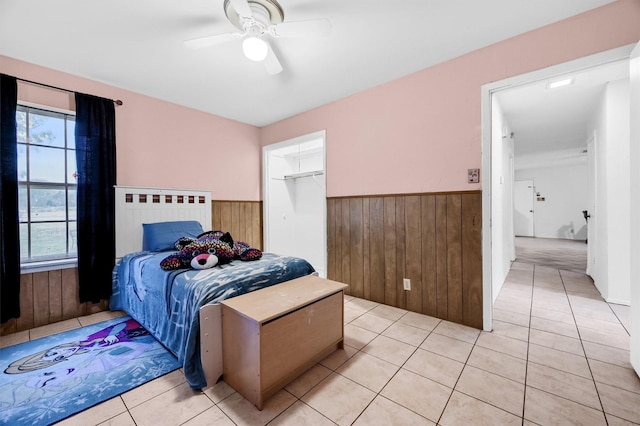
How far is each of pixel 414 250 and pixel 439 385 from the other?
1.34 meters

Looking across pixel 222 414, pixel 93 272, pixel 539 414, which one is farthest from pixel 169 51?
pixel 539 414

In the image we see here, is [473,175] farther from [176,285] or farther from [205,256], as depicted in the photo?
[176,285]

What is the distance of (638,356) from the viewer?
165 cm

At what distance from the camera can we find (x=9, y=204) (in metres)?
2.30

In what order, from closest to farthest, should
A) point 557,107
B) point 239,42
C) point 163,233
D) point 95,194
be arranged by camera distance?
1. point 239,42
2. point 95,194
3. point 163,233
4. point 557,107

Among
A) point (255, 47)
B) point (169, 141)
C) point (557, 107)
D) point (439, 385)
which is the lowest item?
point (439, 385)

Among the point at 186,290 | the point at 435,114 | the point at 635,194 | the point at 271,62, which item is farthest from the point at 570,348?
the point at 271,62

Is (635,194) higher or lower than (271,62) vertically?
lower

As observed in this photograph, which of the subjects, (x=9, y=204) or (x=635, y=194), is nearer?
(x=635, y=194)

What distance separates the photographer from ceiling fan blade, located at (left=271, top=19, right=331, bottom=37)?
1.71 metres

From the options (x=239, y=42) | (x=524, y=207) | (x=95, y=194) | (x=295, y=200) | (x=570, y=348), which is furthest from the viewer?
(x=524, y=207)

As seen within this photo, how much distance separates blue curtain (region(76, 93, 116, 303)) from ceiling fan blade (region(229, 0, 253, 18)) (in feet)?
7.25

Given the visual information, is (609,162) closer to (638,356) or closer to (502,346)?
(638,356)

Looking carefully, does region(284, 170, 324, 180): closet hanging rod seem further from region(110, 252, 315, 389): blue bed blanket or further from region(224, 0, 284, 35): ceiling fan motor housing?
region(224, 0, 284, 35): ceiling fan motor housing
